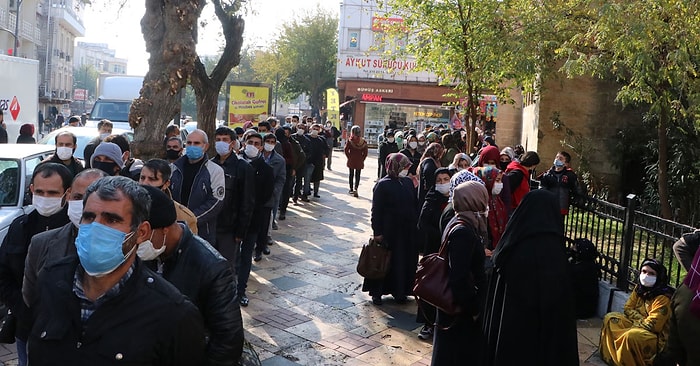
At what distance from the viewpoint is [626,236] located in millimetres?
7188

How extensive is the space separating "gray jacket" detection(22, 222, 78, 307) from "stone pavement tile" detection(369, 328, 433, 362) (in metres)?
3.68

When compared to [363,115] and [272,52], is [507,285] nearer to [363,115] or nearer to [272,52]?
[363,115]

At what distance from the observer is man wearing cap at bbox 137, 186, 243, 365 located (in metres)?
2.73

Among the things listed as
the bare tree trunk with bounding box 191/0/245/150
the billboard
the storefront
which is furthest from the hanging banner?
the bare tree trunk with bounding box 191/0/245/150

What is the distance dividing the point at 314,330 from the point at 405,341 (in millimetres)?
900

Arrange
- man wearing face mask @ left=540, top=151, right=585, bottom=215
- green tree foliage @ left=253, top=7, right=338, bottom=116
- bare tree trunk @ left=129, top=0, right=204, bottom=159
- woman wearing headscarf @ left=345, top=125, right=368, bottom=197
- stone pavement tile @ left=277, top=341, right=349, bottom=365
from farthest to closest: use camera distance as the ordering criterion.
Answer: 1. green tree foliage @ left=253, top=7, right=338, bottom=116
2. woman wearing headscarf @ left=345, top=125, right=368, bottom=197
3. bare tree trunk @ left=129, top=0, right=204, bottom=159
4. man wearing face mask @ left=540, top=151, right=585, bottom=215
5. stone pavement tile @ left=277, top=341, right=349, bottom=365

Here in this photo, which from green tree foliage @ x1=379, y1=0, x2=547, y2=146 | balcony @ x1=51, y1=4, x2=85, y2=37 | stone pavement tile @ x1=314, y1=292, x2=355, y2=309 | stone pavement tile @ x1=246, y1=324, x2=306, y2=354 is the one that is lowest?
stone pavement tile @ x1=246, y1=324, x2=306, y2=354

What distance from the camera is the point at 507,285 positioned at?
4070mm

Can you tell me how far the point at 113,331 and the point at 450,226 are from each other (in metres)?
2.79

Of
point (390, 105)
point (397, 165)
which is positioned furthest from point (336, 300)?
point (390, 105)

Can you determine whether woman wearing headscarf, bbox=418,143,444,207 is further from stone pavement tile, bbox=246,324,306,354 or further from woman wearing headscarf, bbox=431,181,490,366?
woman wearing headscarf, bbox=431,181,490,366

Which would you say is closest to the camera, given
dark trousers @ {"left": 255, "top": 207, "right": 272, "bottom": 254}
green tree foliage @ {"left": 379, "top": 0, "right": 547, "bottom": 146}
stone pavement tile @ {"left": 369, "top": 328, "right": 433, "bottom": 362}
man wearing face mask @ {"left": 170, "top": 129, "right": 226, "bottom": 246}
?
man wearing face mask @ {"left": 170, "top": 129, "right": 226, "bottom": 246}

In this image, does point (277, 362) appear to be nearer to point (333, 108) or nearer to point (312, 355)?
point (312, 355)

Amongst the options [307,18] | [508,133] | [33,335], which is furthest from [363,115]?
[33,335]
